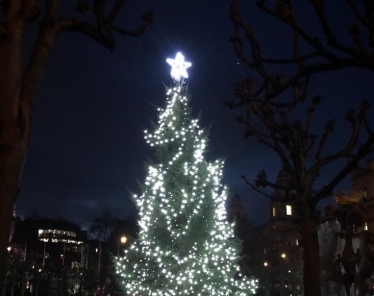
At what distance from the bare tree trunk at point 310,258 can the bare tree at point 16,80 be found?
11.8 meters

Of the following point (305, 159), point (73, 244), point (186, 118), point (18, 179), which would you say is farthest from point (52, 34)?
point (73, 244)

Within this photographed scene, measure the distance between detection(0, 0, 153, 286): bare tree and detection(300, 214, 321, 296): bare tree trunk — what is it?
11756 millimetres

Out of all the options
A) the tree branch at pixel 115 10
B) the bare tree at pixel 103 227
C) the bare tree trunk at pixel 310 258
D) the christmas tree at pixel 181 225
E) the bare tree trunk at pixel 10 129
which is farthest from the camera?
the bare tree at pixel 103 227

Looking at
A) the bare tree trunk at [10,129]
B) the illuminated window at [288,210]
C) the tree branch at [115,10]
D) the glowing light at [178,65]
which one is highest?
the illuminated window at [288,210]

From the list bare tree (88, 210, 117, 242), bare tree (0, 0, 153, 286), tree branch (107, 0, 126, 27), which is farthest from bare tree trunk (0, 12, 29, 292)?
bare tree (88, 210, 117, 242)

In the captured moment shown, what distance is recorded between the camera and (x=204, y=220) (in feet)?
67.0

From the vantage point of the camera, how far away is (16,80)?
16.3 feet

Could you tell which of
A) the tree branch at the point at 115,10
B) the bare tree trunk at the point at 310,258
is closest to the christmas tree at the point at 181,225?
the bare tree trunk at the point at 310,258

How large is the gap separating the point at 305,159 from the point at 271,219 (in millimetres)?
84909

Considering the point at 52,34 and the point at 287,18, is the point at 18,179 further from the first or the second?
the point at 287,18

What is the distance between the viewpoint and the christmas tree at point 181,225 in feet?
65.2

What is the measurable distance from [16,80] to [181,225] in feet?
52.2

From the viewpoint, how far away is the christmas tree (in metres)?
19.9

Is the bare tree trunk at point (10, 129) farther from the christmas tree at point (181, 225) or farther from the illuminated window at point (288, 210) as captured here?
the illuminated window at point (288, 210)
